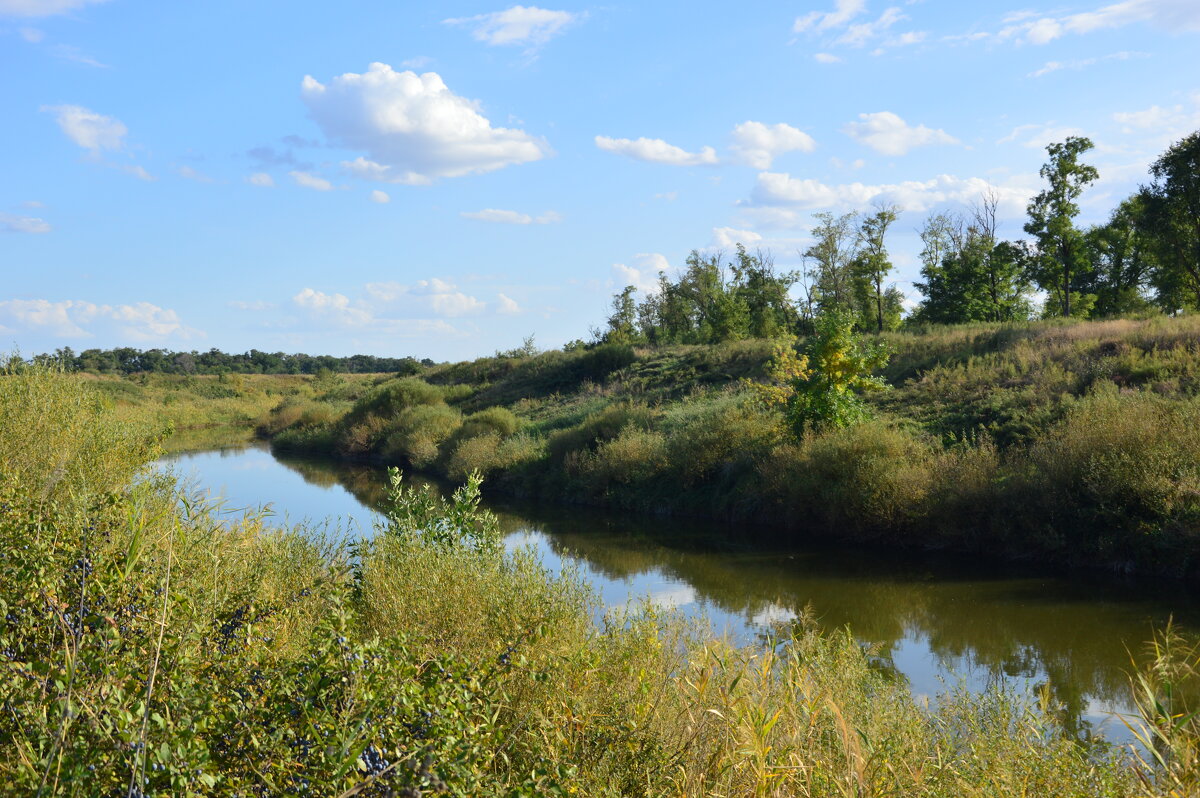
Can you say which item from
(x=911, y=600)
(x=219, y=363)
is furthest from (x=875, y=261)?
(x=219, y=363)

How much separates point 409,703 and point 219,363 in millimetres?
107176

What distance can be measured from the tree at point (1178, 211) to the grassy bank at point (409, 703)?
30665mm

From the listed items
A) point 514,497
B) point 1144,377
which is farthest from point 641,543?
point 1144,377

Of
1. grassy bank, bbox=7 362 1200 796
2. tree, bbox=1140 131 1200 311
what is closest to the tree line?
tree, bbox=1140 131 1200 311

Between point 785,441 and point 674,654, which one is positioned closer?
point 674,654

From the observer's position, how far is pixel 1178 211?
30547 millimetres

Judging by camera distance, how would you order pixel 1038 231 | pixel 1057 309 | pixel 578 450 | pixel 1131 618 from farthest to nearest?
pixel 1057 309 → pixel 1038 231 → pixel 578 450 → pixel 1131 618

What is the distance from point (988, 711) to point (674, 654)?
2287 mm

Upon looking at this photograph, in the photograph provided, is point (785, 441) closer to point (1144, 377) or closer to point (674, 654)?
point (1144, 377)

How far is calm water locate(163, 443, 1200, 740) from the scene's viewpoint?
31.8 feet

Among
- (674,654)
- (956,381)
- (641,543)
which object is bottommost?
(641,543)

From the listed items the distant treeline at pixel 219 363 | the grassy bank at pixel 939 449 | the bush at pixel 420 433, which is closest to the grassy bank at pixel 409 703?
the grassy bank at pixel 939 449

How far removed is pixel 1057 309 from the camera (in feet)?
139

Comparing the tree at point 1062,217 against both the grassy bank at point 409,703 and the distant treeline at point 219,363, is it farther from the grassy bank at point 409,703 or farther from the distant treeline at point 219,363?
the distant treeline at point 219,363
